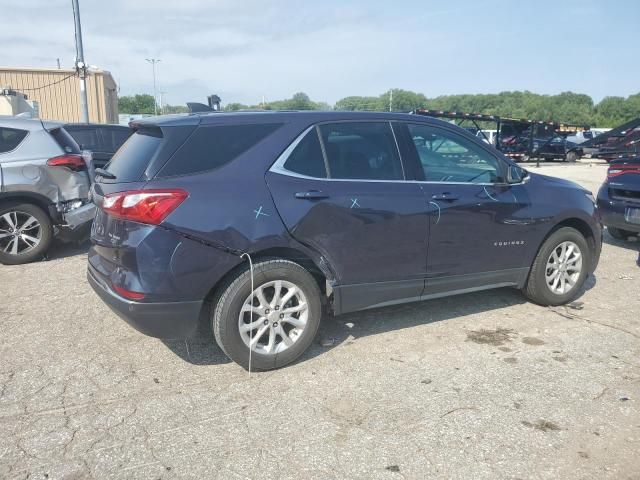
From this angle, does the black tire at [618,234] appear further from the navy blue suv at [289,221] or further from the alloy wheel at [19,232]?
the alloy wheel at [19,232]

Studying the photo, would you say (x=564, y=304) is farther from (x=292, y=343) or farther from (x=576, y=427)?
(x=292, y=343)

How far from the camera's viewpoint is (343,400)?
336 centimetres

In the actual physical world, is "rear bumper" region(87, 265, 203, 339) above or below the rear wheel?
below

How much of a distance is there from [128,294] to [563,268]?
12.6 ft

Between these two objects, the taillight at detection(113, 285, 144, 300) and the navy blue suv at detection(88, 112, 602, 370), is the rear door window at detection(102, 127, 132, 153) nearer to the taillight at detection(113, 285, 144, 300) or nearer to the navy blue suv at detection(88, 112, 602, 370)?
the navy blue suv at detection(88, 112, 602, 370)

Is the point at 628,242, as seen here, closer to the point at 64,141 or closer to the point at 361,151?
the point at 361,151

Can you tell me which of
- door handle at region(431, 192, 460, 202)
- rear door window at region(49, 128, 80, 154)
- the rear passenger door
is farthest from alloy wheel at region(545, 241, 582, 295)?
rear door window at region(49, 128, 80, 154)

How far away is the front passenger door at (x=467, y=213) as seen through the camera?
13.9 feet

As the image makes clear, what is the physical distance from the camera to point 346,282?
391cm

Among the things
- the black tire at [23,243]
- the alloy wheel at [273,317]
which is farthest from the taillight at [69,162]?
the alloy wheel at [273,317]

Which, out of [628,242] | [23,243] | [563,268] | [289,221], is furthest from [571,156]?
[289,221]

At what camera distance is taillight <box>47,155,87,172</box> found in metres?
6.34

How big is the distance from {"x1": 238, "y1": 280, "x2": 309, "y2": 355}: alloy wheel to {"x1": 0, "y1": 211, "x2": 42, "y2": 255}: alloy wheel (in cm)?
406

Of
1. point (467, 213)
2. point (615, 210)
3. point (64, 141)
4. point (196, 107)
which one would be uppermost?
point (196, 107)
